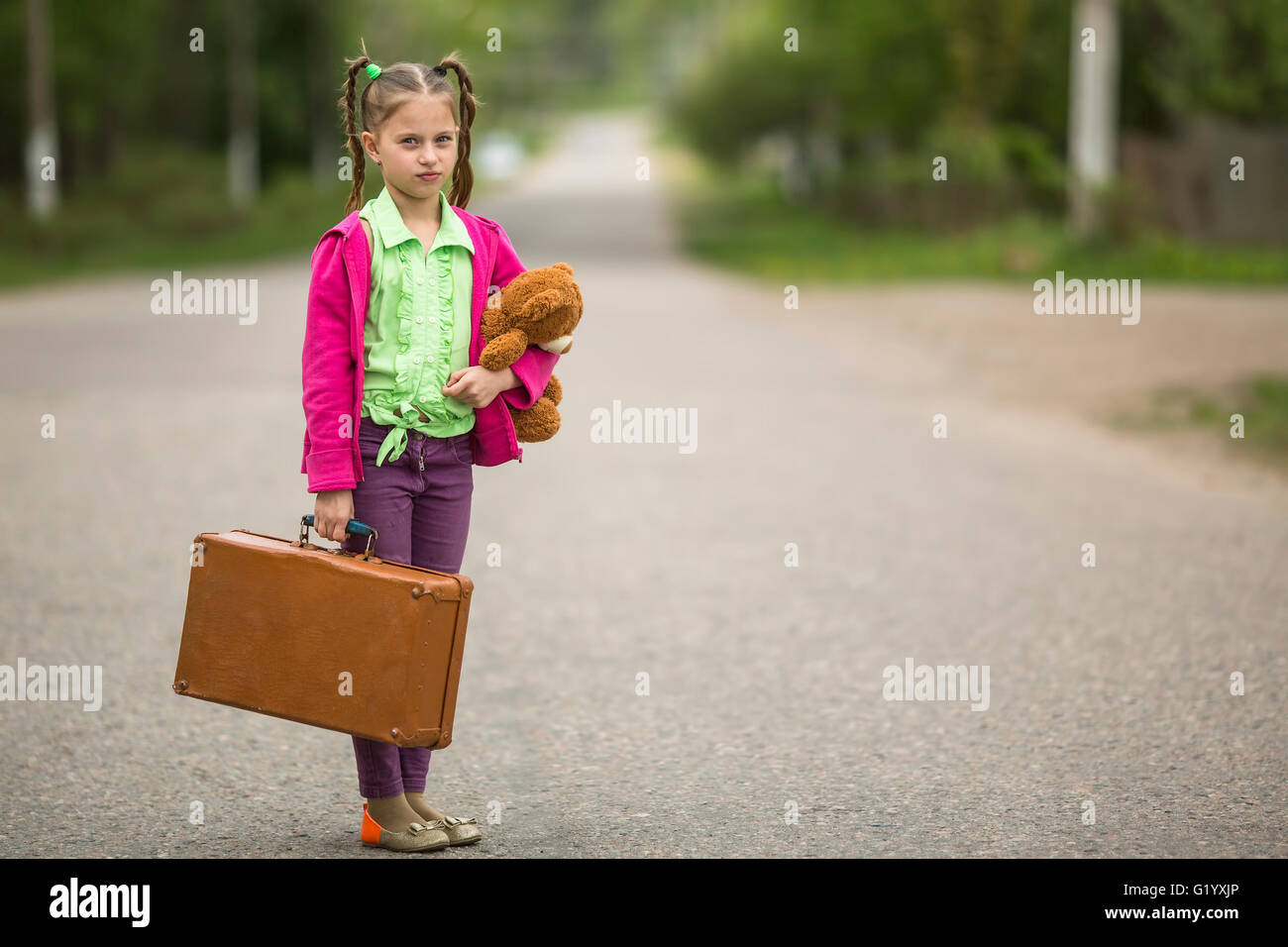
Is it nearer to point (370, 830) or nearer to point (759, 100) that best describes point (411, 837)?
point (370, 830)

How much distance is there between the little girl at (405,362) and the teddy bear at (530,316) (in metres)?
0.04

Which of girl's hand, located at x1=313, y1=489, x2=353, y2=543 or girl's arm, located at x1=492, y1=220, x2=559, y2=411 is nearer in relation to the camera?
girl's hand, located at x1=313, y1=489, x2=353, y2=543

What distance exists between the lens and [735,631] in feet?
20.4

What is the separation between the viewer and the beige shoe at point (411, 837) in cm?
386

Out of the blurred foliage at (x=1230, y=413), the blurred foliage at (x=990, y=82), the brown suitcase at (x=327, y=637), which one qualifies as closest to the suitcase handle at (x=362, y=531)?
the brown suitcase at (x=327, y=637)

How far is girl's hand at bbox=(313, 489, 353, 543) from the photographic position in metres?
3.68

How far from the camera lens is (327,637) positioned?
140 inches

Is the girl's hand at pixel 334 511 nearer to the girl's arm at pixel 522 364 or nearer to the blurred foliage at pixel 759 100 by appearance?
the girl's arm at pixel 522 364

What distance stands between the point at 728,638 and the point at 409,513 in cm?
252

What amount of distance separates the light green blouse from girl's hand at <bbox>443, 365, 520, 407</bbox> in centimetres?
4

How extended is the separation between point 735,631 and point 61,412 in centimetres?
676
